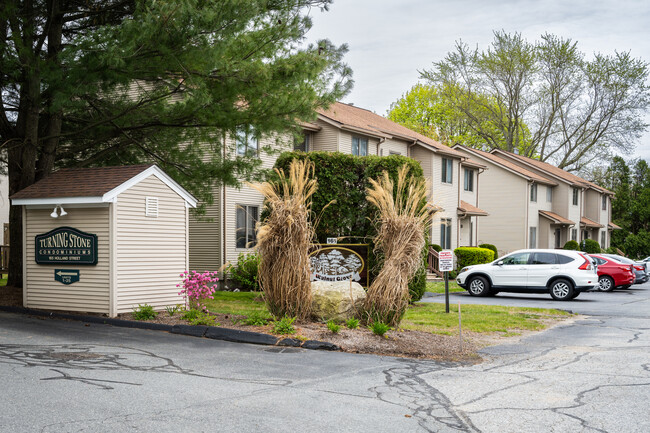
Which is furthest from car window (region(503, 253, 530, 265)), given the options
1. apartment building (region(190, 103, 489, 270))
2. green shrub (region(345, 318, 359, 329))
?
green shrub (region(345, 318, 359, 329))

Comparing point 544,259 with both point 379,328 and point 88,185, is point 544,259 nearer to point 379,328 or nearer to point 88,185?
point 379,328

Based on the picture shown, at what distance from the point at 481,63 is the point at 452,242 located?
77.2ft

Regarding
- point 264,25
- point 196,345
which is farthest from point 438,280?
point 196,345

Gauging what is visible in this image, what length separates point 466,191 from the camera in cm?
3912

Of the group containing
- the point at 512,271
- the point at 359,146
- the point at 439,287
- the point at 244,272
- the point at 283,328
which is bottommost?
the point at 439,287

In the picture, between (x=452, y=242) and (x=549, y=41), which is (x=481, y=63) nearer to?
(x=549, y=41)

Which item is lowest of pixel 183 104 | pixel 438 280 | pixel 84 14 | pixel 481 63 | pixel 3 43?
pixel 438 280

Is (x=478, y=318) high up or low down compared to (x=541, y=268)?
down

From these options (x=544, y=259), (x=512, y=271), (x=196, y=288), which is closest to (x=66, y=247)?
(x=196, y=288)

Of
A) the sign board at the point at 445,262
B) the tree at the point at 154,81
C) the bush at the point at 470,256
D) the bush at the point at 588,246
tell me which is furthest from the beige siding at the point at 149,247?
the bush at the point at 588,246

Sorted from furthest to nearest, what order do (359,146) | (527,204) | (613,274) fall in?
(527,204) → (359,146) → (613,274)

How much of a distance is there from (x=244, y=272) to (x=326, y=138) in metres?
8.19

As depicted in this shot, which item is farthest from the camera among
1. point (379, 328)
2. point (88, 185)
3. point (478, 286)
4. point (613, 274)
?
point (613, 274)

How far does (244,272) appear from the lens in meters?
23.2
